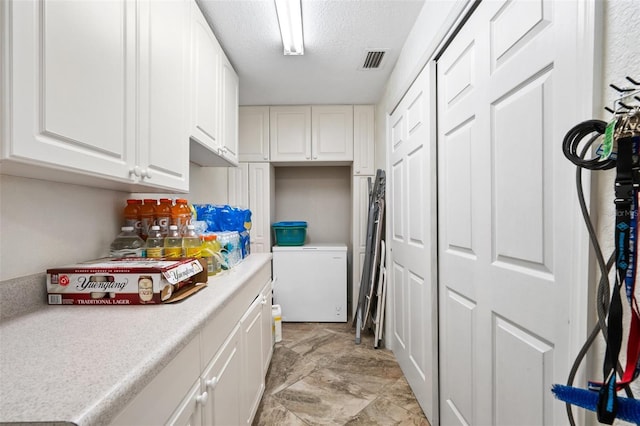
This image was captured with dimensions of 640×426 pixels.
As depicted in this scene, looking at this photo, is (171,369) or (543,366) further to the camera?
(543,366)

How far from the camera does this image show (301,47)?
1.99 metres

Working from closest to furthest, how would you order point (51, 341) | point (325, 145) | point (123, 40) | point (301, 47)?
point (51, 341) < point (123, 40) < point (301, 47) < point (325, 145)

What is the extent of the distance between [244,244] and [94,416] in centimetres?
162

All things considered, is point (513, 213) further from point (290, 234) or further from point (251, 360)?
point (290, 234)

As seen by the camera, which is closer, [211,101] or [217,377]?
[217,377]

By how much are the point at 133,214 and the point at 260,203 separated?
6.00 ft

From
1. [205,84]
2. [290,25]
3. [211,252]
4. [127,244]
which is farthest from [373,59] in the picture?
[127,244]

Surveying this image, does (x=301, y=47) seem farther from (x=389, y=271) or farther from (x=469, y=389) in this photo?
(x=469, y=389)

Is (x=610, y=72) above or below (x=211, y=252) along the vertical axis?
above

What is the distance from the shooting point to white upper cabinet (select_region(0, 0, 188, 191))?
2.19 feet

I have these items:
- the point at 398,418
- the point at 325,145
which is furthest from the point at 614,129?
the point at 325,145

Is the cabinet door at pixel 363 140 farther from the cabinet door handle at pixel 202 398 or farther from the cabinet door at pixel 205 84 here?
the cabinet door handle at pixel 202 398

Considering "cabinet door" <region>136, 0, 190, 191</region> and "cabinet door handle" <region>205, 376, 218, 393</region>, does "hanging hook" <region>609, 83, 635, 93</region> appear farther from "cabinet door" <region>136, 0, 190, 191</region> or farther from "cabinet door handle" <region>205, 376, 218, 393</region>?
"cabinet door" <region>136, 0, 190, 191</region>

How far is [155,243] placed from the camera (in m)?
1.32
